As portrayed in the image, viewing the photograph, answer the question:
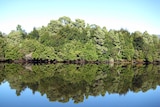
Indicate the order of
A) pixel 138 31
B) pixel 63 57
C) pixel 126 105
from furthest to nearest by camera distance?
1. pixel 138 31
2. pixel 63 57
3. pixel 126 105

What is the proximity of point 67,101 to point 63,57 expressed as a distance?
43314mm

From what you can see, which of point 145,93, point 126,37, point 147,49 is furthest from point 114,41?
point 145,93

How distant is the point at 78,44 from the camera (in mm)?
61719

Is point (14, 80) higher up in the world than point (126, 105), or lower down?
higher up

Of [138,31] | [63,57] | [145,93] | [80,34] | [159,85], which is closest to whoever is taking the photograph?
[145,93]

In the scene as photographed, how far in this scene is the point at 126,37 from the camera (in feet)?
223

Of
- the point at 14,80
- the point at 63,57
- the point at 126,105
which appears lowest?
the point at 126,105

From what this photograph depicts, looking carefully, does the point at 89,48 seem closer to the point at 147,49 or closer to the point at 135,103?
the point at 147,49

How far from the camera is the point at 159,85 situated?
2545 cm

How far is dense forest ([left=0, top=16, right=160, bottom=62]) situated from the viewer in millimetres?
58531

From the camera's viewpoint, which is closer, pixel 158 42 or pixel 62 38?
pixel 62 38

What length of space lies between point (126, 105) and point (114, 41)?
48180 mm

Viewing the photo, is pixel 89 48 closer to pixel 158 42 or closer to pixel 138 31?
pixel 138 31

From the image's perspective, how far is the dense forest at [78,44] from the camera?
192ft
